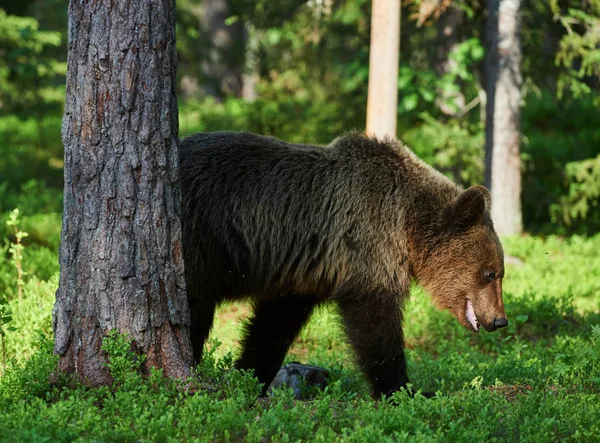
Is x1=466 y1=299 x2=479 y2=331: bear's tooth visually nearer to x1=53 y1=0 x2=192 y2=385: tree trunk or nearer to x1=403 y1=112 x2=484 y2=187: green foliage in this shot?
x1=53 y1=0 x2=192 y2=385: tree trunk

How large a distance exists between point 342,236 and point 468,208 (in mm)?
1066

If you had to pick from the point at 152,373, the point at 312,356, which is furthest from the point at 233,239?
the point at 312,356

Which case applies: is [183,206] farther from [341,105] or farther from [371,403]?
[341,105]

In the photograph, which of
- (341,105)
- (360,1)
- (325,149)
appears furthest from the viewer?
(341,105)

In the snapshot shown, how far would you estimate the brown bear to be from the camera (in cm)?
630

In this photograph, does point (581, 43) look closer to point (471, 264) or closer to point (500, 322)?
point (471, 264)

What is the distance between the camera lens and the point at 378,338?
6289 millimetres

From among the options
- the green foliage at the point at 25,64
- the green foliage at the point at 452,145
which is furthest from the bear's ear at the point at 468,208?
the green foliage at the point at 25,64

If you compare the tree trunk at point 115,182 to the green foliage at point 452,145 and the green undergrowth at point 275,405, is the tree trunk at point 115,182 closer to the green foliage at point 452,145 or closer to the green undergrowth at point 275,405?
the green undergrowth at point 275,405

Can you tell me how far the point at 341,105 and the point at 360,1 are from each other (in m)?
2.51

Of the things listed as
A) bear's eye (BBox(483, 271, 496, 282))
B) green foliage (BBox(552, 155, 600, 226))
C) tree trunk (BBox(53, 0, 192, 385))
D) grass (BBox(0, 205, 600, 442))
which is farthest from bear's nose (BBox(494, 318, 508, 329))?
green foliage (BBox(552, 155, 600, 226))

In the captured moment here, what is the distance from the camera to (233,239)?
251 inches

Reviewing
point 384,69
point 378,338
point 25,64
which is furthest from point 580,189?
point 25,64

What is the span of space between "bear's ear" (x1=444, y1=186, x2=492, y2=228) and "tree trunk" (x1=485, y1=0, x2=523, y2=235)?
736cm
